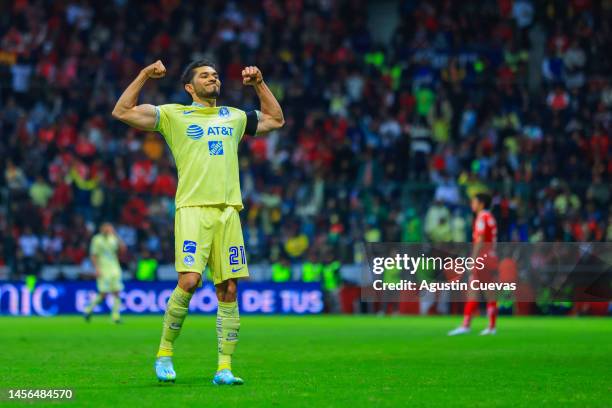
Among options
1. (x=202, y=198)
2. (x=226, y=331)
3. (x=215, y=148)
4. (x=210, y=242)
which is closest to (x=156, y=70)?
(x=215, y=148)

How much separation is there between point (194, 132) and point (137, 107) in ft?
1.79

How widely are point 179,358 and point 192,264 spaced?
4.33 m

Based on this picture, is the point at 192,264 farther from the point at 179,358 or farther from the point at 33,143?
the point at 33,143

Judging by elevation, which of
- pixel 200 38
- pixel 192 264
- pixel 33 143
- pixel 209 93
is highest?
pixel 200 38

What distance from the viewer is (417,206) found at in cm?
3178

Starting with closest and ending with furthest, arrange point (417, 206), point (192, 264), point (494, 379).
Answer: point (192, 264), point (494, 379), point (417, 206)

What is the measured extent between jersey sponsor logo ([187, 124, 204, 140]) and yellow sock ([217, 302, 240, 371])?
1.50m

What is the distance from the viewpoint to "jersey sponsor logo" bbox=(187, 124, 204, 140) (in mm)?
11203

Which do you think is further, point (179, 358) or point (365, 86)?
point (365, 86)

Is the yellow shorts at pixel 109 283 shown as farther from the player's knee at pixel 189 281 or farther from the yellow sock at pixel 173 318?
the player's knee at pixel 189 281

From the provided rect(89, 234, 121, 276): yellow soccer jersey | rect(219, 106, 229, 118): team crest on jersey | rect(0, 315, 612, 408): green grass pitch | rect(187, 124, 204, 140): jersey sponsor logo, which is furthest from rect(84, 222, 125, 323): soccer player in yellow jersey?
rect(187, 124, 204, 140): jersey sponsor logo

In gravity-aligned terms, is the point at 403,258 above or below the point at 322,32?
below

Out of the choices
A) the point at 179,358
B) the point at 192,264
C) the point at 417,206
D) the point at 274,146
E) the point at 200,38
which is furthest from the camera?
the point at 200,38

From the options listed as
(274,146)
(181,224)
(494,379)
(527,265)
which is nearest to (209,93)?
(181,224)
